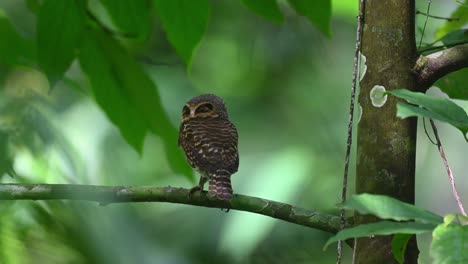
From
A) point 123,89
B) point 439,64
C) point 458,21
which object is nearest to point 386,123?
point 439,64

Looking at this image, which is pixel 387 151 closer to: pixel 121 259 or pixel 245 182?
pixel 121 259

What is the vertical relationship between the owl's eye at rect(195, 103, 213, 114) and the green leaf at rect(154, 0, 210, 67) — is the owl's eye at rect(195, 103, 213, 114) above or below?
below

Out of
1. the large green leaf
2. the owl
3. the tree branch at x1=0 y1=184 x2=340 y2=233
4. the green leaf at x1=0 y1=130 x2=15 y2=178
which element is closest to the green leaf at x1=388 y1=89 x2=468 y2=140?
the tree branch at x1=0 y1=184 x2=340 y2=233

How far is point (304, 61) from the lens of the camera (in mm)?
8523

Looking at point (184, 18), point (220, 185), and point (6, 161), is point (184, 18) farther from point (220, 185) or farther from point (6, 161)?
point (6, 161)

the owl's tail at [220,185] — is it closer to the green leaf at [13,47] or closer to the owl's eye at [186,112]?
the owl's eye at [186,112]

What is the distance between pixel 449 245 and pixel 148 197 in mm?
1110

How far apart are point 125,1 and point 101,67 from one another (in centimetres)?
25

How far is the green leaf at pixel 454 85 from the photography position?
2439 mm

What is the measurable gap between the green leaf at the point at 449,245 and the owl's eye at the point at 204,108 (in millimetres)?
2669

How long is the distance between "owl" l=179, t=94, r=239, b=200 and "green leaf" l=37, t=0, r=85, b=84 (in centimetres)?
75

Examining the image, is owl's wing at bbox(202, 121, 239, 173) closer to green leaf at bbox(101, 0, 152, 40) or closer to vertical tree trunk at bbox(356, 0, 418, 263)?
green leaf at bbox(101, 0, 152, 40)

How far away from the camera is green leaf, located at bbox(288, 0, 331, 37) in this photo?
293 centimetres

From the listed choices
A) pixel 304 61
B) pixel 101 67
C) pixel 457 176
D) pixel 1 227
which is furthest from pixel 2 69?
pixel 304 61
